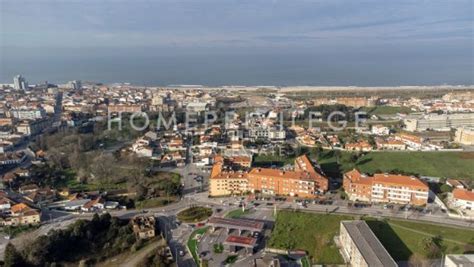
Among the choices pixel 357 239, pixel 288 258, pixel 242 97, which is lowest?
pixel 288 258

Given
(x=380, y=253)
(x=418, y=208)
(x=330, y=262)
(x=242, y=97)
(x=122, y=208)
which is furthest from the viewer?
(x=242, y=97)

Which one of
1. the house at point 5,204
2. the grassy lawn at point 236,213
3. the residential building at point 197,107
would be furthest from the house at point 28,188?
the residential building at point 197,107

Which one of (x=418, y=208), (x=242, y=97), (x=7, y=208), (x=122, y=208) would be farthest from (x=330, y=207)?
(x=242, y=97)

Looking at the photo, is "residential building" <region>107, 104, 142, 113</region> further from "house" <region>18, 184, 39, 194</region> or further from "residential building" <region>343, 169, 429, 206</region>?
"residential building" <region>343, 169, 429, 206</region>

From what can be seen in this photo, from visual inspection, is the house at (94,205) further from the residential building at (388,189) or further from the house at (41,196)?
the residential building at (388,189)

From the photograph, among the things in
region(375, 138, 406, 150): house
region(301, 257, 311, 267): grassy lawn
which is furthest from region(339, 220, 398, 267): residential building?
region(375, 138, 406, 150): house

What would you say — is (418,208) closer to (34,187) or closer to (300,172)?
(300,172)

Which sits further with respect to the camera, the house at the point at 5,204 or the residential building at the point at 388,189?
the house at the point at 5,204
